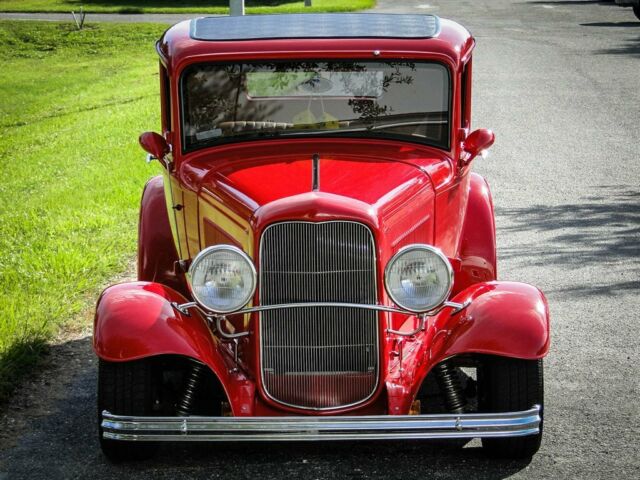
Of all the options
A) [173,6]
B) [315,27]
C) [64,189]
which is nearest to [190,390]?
[315,27]

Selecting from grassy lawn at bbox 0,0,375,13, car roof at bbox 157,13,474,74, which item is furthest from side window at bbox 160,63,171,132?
grassy lawn at bbox 0,0,375,13

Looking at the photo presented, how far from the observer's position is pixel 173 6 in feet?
131

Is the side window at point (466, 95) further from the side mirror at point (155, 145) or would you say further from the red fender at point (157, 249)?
the red fender at point (157, 249)

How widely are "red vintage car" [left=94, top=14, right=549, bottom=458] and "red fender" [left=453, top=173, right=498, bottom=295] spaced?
0.40 feet

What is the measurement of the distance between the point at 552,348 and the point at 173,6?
35300 millimetres

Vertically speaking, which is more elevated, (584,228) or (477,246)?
(477,246)

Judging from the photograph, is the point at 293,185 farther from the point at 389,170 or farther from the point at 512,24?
the point at 512,24

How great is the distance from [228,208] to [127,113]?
11762mm

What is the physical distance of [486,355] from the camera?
4965 millimetres

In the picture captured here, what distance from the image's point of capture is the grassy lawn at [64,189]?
718 cm

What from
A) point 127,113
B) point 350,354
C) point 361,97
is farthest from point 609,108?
point 350,354

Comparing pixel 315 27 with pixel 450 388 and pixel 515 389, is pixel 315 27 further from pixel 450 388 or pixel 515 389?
pixel 515 389

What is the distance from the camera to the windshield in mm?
5789

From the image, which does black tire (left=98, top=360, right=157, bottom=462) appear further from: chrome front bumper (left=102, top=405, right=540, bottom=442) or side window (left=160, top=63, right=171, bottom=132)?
side window (left=160, top=63, right=171, bottom=132)
